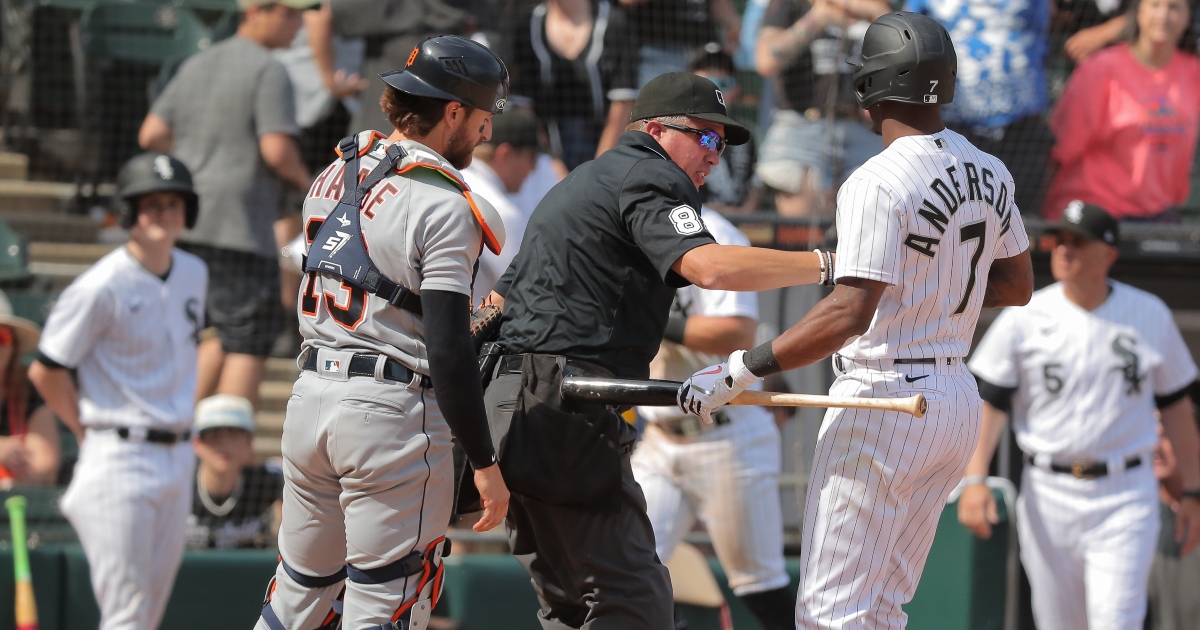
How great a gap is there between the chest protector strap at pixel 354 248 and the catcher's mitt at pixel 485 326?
0.36 metres

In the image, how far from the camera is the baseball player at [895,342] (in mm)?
3275

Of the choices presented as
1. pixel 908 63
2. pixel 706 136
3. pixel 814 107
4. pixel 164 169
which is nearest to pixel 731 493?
pixel 706 136

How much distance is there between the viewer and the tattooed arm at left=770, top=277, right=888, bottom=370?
321cm

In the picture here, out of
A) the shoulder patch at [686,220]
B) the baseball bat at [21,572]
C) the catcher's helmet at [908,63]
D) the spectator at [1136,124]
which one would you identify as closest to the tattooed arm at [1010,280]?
the catcher's helmet at [908,63]

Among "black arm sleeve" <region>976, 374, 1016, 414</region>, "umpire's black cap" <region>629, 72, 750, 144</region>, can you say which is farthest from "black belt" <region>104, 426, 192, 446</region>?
"black arm sleeve" <region>976, 374, 1016, 414</region>

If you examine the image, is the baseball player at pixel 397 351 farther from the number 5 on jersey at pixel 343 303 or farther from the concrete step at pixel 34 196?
the concrete step at pixel 34 196

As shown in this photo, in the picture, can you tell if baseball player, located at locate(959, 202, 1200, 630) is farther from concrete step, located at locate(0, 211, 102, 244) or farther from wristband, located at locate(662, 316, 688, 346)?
concrete step, located at locate(0, 211, 102, 244)

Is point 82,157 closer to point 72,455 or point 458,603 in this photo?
point 72,455

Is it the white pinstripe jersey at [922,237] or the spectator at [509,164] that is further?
the spectator at [509,164]

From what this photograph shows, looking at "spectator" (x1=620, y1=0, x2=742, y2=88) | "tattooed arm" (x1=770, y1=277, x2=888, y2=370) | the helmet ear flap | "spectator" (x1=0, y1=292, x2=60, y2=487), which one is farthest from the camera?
"spectator" (x1=620, y1=0, x2=742, y2=88)

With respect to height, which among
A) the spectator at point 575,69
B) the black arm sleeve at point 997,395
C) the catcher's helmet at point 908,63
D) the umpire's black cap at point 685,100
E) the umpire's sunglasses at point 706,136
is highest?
the spectator at point 575,69

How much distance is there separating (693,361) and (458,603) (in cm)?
161

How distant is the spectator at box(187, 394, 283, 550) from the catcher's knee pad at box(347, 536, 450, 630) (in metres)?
2.85

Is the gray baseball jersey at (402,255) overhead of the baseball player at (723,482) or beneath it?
overhead
